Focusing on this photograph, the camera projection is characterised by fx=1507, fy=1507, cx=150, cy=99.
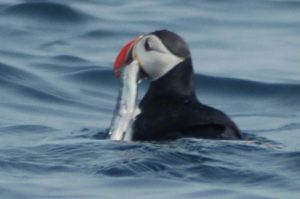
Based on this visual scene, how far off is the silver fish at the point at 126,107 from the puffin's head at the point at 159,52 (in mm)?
93

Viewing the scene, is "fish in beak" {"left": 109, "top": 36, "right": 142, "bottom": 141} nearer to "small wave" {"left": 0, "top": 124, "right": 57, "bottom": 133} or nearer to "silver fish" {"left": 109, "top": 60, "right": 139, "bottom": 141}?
"silver fish" {"left": 109, "top": 60, "right": 139, "bottom": 141}

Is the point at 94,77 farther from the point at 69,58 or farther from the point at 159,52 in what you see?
the point at 159,52

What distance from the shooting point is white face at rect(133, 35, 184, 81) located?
11953mm

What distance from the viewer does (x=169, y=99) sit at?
11.9 m

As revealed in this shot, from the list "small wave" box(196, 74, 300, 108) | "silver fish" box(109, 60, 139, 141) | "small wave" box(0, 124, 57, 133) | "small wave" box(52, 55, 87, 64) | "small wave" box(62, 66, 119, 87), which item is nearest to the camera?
"silver fish" box(109, 60, 139, 141)

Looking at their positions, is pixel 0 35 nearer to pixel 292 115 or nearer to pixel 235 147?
pixel 292 115

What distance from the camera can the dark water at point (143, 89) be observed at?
10.5 metres

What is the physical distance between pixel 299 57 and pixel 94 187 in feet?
23.7

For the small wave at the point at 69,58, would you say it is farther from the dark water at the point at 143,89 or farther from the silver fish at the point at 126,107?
the silver fish at the point at 126,107

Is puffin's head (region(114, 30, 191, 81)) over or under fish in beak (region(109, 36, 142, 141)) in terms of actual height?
over

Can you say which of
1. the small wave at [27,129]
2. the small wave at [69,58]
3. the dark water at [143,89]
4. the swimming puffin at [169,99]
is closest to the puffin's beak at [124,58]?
A: the swimming puffin at [169,99]

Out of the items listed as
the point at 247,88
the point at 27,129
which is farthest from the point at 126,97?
the point at 247,88

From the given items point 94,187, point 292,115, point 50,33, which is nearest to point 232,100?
point 292,115

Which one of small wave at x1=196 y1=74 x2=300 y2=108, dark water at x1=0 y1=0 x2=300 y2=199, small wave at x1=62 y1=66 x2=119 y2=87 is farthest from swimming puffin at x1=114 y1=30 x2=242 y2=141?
small wave at x1=62 y1=66 x2=119 y2=87
